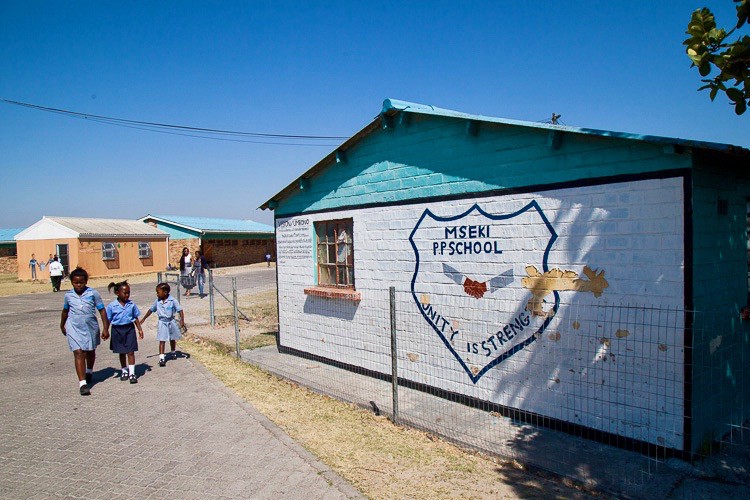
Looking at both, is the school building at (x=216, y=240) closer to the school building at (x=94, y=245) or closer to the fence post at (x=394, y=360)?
the school building at (x=94, y=245)

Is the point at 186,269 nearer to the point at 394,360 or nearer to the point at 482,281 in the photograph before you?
the point at 394,360

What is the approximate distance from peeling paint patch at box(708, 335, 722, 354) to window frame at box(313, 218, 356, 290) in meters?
4.85

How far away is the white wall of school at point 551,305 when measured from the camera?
177 inches

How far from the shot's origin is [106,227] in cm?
3189

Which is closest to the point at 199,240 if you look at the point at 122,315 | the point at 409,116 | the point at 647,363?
the point at 122,315

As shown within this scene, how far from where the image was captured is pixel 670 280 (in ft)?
14.5

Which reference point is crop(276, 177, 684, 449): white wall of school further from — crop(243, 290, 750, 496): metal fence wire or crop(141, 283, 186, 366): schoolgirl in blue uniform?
crop(141, 283, 186, 366): schoolgirl in blue uniform

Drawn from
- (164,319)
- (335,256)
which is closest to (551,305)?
(335,256)

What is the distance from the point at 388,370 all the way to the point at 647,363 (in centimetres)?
372

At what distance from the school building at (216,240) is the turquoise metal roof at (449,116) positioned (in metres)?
27.6

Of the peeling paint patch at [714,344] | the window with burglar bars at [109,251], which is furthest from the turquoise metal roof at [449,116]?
the window with burglar bars at [109,251]

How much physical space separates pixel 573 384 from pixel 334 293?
13.6 feet

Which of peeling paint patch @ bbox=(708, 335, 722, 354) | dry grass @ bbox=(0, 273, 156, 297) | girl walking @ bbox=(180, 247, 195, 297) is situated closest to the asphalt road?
peeling paint patch @ bbox=(708, 335, 722, 354)

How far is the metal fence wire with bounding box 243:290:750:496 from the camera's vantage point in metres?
4.41
